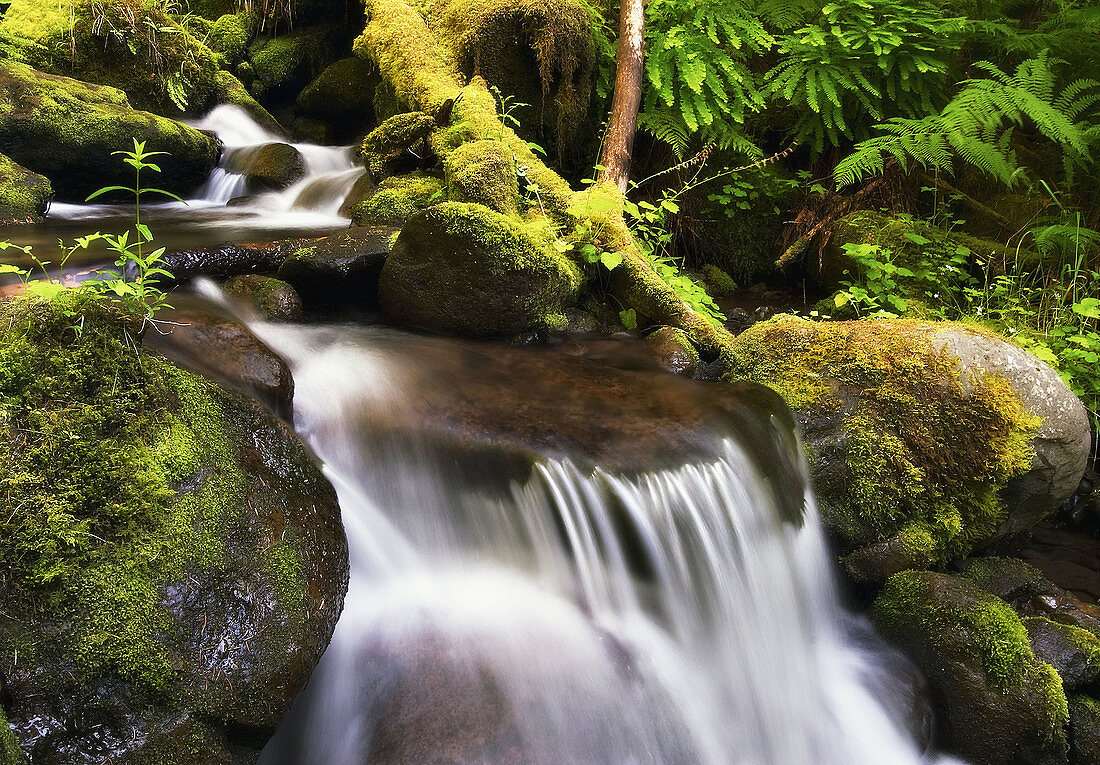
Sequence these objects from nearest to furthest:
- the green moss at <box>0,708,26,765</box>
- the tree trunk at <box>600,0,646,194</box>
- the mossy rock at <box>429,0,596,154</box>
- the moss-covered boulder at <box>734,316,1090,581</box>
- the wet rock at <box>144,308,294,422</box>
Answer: the green moss at <box>0,708,26,765</box>, the wet rock at <box>144,308,294,422</box>, the moss-covered boulder at <box>734,316,1090,581</box>, the tree trunk at <box>600,0,646,194</box>, the mossy rock at <box>429,0,596,154</box>

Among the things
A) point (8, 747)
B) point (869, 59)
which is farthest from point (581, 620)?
point (869, 59)

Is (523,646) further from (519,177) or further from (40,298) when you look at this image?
(519,177)

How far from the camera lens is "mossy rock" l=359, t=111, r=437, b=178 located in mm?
5742

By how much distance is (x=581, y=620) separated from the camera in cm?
292

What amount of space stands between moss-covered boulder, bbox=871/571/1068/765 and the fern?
4003mm

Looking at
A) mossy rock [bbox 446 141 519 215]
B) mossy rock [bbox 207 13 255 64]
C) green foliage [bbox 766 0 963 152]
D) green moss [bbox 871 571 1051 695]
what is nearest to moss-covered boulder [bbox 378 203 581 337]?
mossy rock [bbox 446 141 519 215]

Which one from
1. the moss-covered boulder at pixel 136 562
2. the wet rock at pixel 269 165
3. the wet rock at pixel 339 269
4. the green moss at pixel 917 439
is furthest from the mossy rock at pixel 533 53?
the moss-covered boulder at pixel 136 562

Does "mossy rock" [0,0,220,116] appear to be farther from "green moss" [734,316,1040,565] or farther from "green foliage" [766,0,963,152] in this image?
"green moss" [734,316,1040,565]

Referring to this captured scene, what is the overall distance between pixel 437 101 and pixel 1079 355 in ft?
17.8

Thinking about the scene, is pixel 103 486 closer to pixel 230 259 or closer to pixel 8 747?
pixel 8 747

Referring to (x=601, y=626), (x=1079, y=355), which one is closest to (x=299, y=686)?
(x=601, y=626)

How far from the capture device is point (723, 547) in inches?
127

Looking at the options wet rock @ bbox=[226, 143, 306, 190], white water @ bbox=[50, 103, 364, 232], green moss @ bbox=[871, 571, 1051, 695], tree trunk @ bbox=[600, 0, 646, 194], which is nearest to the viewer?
green moss @ bbox=[871, 571, 1051, 695]

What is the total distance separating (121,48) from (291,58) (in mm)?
2249
